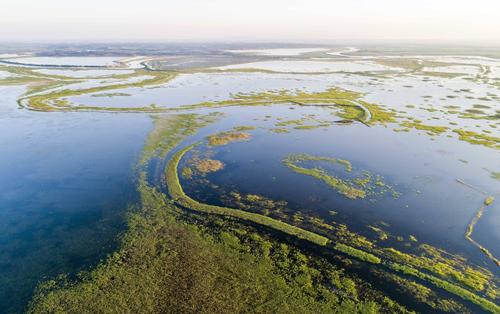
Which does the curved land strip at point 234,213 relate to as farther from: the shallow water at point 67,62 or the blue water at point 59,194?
the shallow water at point 67,62

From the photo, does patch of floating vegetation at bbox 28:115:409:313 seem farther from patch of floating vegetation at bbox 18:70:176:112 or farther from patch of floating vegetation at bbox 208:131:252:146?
patch of floating vegetation at bbox 18:70:176:112

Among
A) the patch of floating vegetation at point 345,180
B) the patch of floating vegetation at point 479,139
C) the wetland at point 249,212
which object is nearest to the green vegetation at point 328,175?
the patch of floating vegetation at point 345,180

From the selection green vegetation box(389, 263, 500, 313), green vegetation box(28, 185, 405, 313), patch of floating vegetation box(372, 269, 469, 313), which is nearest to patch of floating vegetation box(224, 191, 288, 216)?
green vegetation box(28, 185, 405, 313)

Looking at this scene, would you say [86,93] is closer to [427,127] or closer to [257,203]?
[257,203]

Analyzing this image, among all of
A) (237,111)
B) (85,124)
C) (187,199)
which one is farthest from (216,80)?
(187,199)

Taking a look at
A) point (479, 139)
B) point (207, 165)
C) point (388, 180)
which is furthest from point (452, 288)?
point (479, 139)

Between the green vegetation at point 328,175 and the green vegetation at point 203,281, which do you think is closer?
the green vegetation at point 203,281
